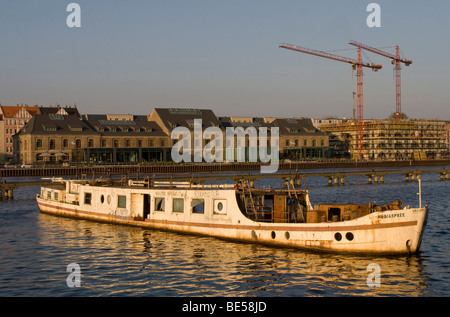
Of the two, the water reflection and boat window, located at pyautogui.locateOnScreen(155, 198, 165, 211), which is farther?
boat window, located at pyautogui.locateOnScreen(155, 198, 165, 211)

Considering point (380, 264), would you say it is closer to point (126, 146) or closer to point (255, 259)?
point (255, 259)

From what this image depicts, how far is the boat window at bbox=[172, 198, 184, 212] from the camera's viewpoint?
40000 mm

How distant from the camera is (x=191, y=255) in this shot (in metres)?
33.1

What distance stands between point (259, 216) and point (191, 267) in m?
8.68

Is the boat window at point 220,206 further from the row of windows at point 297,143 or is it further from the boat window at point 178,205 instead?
the row of windows at point 297,143

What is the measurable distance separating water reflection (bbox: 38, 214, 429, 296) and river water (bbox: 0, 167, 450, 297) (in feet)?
0.16

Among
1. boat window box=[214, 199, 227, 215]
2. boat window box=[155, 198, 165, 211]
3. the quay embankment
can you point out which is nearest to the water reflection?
boat window box=[214, 199, 227, 215]

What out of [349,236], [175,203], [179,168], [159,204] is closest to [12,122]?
[179,168]

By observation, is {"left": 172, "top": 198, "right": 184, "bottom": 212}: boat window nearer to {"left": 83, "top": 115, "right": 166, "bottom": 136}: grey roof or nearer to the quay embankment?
the quay embankment

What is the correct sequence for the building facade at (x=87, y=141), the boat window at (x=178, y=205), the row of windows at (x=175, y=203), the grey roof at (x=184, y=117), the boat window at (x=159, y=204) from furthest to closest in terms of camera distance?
the grey roof at (x=184, y=117) → the building facade at (x=87, y=141) → the boat window at (x=159, y=204) → the boat window at (x=178, y=205) → the row of windows at (x=175, y=203)

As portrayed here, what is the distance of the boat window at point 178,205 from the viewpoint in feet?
131

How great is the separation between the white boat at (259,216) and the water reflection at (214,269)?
2.69ft

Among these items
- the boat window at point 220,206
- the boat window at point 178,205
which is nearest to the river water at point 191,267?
the boat window at point 178,205

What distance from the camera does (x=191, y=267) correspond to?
99.2ft
